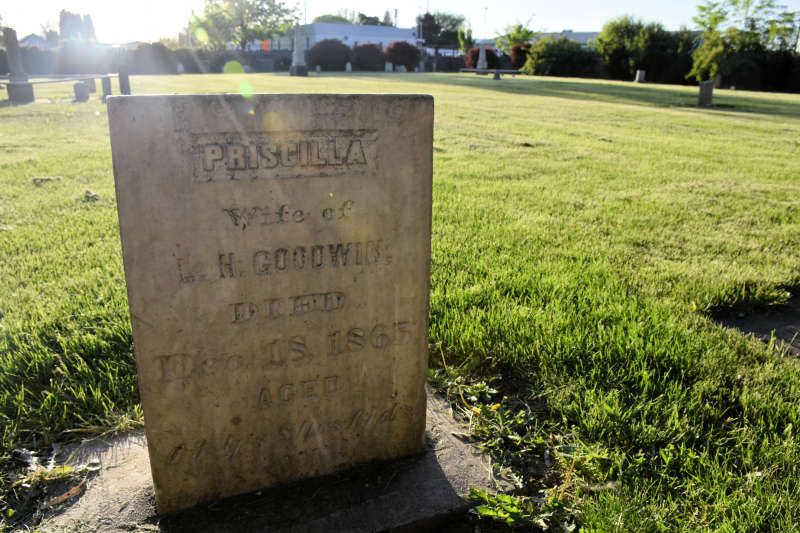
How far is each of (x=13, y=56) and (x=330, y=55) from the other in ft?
90.8

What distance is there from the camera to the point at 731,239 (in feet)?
14.4

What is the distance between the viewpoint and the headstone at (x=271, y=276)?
1480mm

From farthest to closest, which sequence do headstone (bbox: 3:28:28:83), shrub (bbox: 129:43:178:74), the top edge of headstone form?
shrub (bbox: 129:43:178:74), headstone (bbox: 3:28:28:83), the top edge of headstone

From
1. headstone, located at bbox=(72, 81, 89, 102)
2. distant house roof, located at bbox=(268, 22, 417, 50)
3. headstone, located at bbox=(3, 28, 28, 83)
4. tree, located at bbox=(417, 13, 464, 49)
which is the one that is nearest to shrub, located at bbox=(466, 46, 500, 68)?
A: distant house roof, located at bbox=(268, 22, 417, 50)

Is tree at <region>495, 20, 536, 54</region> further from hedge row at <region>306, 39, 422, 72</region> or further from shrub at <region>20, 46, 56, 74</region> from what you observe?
shrub at <region>20, 46, 56, 74</region>

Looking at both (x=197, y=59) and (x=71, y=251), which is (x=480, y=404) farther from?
(x=197, y=59)

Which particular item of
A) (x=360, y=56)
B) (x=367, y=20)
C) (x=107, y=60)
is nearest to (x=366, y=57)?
(x=360, y=56)

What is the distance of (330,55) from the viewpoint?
40844 millimetres

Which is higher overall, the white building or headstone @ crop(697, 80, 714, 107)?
the white building

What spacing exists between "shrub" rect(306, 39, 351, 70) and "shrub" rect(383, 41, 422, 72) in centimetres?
335

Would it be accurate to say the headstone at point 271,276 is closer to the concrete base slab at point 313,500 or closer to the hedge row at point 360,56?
the concrete base slab at point 313,500

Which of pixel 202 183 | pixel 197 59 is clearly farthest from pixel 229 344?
pixel 197 59

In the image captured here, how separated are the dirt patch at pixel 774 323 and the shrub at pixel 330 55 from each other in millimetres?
41252

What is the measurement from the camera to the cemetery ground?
1.87m
